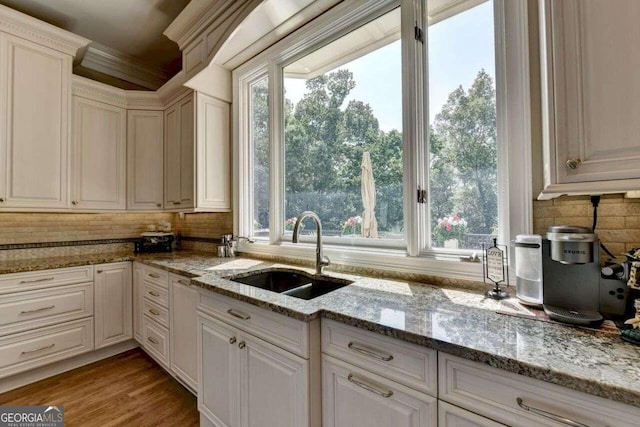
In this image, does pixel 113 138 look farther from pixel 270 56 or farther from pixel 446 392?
A: pixel 446 392

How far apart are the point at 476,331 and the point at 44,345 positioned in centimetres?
302

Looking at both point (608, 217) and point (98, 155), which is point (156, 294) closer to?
point (98, 155)

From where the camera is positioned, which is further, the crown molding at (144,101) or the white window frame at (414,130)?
the crown molding at (144,101)

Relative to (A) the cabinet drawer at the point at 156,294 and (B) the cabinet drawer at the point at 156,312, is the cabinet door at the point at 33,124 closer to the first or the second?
(A) the cabinet drawer at the point at 156,294

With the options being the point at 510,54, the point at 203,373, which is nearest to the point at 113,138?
the point at 203,373

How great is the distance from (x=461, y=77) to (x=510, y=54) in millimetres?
227

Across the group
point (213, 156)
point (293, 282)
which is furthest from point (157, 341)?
point (213, 156)

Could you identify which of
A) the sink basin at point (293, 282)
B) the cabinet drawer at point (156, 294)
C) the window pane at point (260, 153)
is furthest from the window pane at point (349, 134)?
the cabinet drawer at point (156, 294)

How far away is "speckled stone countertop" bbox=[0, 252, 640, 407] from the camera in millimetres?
641

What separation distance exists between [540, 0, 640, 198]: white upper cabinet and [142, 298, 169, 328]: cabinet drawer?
2.45 metres

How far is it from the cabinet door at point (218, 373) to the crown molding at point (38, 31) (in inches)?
102

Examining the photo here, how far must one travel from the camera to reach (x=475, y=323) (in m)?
0.93

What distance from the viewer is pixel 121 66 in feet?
10.2

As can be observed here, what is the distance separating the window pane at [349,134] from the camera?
1.69 m
